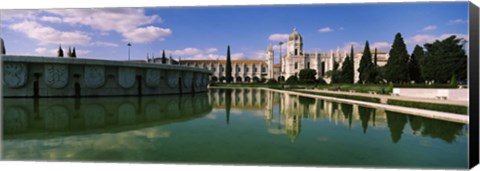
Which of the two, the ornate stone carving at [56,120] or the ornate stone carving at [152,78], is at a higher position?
the ornate stone carving at [152,78]

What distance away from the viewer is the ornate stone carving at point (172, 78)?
20.3 metres

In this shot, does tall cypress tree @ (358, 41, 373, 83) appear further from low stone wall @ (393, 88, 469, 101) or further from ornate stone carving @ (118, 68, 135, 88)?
ornate stone carving @ (118, 68, 135, 88)

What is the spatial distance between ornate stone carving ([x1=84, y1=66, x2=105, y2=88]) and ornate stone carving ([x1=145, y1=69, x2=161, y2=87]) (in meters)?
2.68

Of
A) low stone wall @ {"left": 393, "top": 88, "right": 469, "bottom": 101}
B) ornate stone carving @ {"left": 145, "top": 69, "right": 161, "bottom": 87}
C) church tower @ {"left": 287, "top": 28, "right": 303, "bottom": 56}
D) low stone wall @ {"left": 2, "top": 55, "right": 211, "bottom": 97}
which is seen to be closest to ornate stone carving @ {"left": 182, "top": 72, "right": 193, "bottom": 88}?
low stone wall @ {"left": 2, "top": 55, "right": 211, "bottom": 97}

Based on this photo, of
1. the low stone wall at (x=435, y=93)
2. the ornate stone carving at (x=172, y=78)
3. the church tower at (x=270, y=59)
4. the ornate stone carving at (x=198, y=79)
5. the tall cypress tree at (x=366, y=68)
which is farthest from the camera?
the church tower at (x=270, y=59)

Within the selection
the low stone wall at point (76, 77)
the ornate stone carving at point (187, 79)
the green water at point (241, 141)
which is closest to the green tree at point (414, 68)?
the ornate stone carving at point (187, 79)

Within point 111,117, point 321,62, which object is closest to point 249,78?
point 321,62

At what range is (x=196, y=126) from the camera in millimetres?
7559

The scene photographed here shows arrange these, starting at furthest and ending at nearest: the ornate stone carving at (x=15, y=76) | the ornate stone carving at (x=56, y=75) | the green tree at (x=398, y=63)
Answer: the green tree at (x=398, y=63) → the ornate stone carving at (x=56, y=75) → the ornate stone carving at (x=15, y=76)

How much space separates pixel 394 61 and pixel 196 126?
26080mm

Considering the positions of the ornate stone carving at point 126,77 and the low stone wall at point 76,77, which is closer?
the low stone wall at point 76,77

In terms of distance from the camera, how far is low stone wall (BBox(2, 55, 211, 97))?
14.6 m

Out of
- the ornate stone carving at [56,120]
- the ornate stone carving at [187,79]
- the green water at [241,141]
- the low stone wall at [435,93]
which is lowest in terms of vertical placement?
the green water at [241,141]

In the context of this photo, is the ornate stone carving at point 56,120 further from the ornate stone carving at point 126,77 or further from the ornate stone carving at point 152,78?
the ornate stone carving at point 152,78
